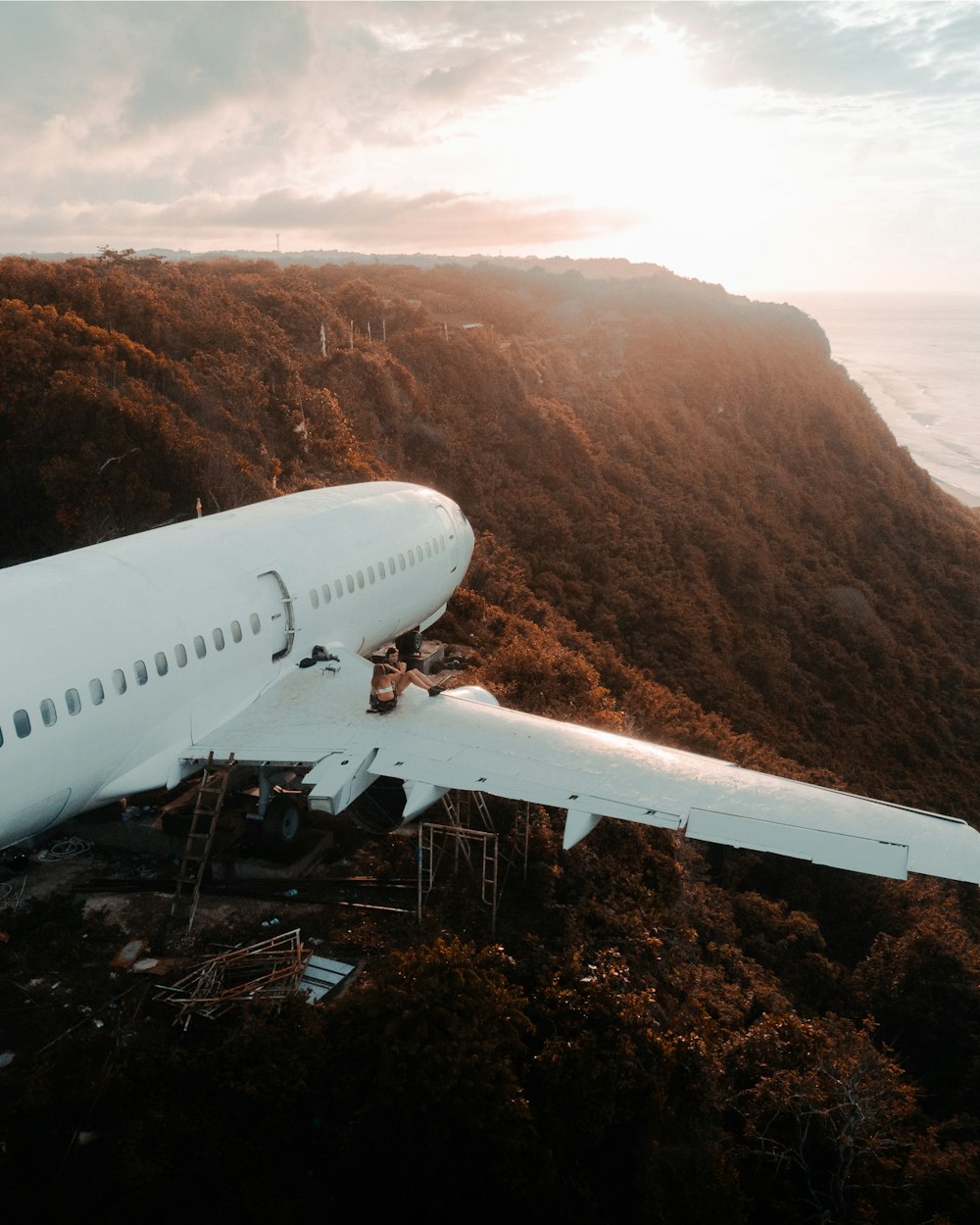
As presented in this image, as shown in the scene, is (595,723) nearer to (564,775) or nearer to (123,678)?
(564,775)

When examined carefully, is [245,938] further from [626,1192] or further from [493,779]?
[626,1192]

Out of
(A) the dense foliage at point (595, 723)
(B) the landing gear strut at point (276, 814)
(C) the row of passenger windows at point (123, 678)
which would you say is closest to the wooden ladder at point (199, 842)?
(B) the landing gear strut at point (276, 814)

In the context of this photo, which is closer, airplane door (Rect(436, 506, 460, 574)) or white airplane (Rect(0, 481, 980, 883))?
white airplane (Rect(0, 481, 980, 883))

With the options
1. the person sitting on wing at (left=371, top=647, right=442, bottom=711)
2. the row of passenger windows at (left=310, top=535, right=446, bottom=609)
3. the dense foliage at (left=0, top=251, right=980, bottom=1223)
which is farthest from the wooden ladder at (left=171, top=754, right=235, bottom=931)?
the row of passenger windows at (left=310, top=535, right=446, bottom=609)

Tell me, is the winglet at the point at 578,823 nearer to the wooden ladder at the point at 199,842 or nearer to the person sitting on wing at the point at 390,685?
the person sitting on wing at the point at 390,685

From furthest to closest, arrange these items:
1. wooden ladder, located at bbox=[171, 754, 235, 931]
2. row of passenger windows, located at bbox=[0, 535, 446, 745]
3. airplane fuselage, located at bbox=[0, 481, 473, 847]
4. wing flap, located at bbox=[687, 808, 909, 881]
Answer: wooden ladder, located at bbox=[171, 754, 235, 931] → airplane fuselage, located at bbox=[0, 481, 473, 847] → row of passenger windows, located at bbox=[0, 535, 446, 745] → wing flap, located at bbox=[687, 808, 909, 881]

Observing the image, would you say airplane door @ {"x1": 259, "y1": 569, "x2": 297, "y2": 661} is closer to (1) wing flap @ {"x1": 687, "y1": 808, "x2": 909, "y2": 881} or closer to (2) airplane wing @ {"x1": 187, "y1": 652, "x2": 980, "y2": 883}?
(2) airplane wing @ {"x1": 187, "y1": 652, "x2": 980, "y2": 883}

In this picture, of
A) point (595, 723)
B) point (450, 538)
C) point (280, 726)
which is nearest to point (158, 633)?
point (280, 726)
